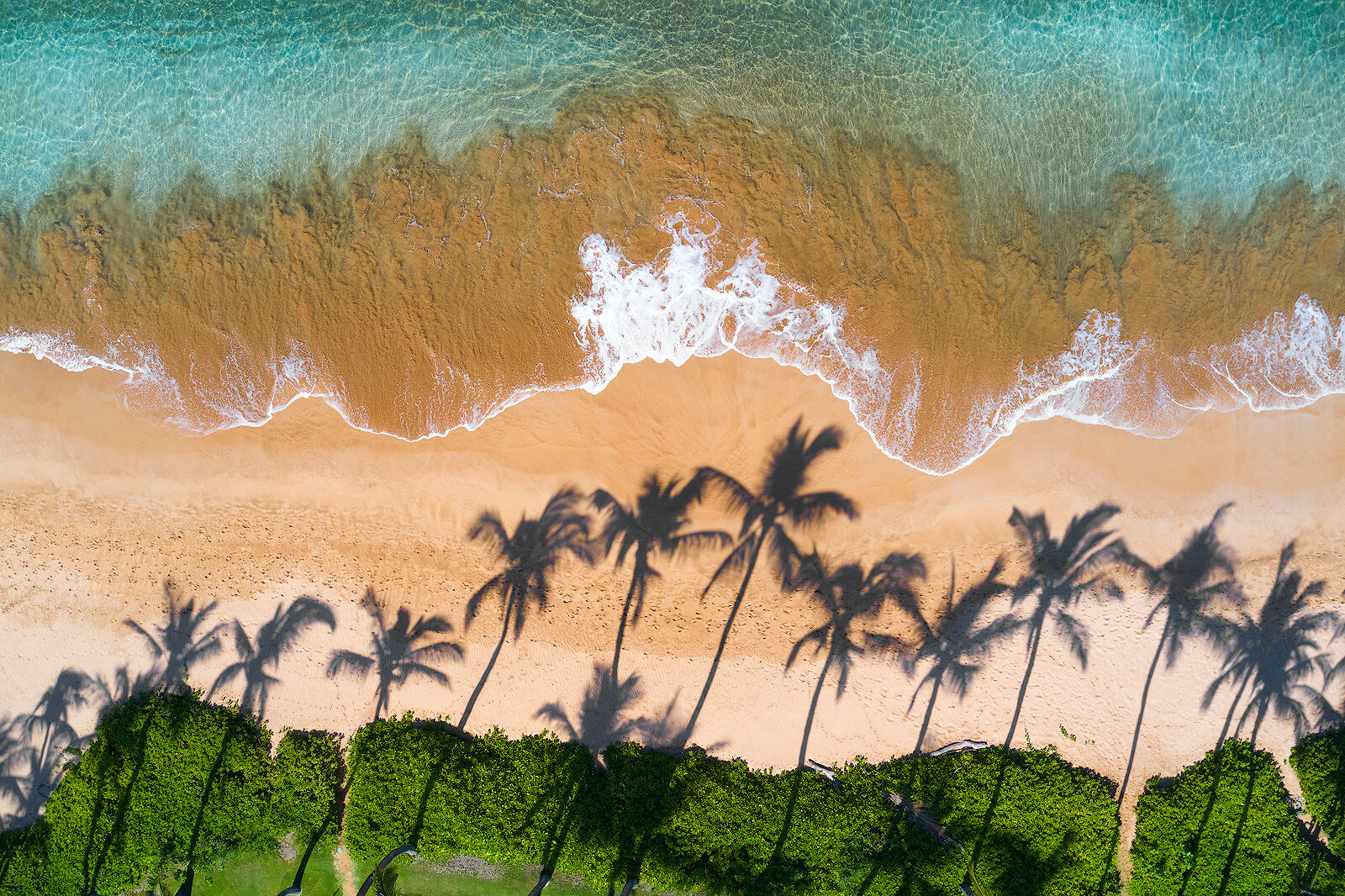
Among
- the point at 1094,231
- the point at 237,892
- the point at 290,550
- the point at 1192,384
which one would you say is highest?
the point at 1094,231

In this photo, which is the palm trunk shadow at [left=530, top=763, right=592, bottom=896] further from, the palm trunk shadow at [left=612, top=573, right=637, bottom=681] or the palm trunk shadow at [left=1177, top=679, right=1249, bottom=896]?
the palm trunk shadow at [left=1177, top=679, right=1249, bottom=896]

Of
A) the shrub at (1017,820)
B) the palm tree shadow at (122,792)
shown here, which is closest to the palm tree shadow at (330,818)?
the palm tree shadow at (122,792)

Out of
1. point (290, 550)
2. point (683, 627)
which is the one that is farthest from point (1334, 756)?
point (290, 550)

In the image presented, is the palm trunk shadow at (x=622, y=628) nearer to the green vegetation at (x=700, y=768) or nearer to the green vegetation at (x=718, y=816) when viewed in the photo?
the green vegetation at (x=700, y=768)

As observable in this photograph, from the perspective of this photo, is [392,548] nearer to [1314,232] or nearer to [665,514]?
[665,514]

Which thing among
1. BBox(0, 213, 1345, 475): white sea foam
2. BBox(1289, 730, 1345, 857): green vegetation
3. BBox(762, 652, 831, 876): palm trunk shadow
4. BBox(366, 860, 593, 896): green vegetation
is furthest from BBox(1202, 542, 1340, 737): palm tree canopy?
BBox(366, 860, 593, 896): green vegetation

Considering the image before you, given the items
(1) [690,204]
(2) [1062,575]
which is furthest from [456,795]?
(2) [1062,575]
